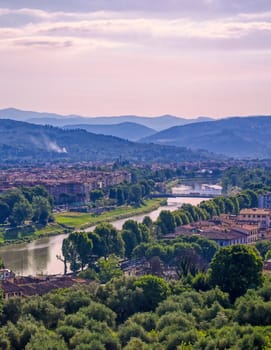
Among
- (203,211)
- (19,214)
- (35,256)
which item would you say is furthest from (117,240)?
(19,214)

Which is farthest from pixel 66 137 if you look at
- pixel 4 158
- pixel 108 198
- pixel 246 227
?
pixel 246 227

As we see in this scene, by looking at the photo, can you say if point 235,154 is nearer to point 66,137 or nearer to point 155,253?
point 66,137

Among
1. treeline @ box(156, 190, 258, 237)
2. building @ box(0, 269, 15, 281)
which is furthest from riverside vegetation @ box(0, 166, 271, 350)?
treeline @ box(156, 190, 258, 237)

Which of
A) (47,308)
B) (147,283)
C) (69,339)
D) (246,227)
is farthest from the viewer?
(246,227)

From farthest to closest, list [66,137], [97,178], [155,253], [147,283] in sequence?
[66,137]
[97,178]
[155,253]
[147,283]

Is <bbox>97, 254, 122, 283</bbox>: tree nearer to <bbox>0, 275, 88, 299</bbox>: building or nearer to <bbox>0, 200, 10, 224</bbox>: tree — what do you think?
<bbox>0, 275, 88, 299</bbox>: building

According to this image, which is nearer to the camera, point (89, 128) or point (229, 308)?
point (229, 308)

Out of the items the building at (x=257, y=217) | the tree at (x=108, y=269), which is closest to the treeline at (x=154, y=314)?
the tree at (x=108, y=269)
